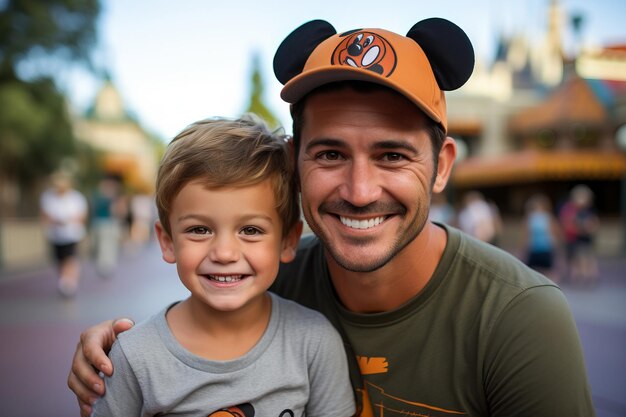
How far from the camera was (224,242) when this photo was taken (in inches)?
70.1

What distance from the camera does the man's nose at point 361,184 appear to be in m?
1.82

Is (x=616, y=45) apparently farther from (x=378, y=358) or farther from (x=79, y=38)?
(x=378, y=358)

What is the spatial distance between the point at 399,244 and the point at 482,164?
74.4 feet

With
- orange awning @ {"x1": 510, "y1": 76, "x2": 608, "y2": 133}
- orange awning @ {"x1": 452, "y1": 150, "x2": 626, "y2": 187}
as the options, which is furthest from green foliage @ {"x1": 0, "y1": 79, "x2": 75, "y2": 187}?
orange awning @ {"x1": 510, "y1": 76, "x2": 608, "y2": 133}

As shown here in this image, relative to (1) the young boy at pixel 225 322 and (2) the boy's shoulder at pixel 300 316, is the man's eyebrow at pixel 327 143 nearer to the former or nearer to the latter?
(1) the young boy at pixel 225 322

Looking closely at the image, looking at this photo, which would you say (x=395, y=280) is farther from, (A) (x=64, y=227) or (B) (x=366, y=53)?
(A) (x=64, y=227)

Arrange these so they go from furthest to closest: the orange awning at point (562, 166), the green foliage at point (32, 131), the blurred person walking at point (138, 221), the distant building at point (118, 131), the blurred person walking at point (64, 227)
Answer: the distant building at point (118, 131), the orange awning at point (562, 166), the blurred person walking at point (138, 221), the green foliage at point (32, 131), the blurred person walking at point (64, 227)

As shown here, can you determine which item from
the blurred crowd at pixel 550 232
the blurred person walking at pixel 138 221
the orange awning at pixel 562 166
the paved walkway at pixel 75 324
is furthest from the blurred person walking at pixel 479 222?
the blurred person walking at pixel 138 221

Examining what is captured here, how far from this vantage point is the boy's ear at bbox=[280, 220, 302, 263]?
6.54ft

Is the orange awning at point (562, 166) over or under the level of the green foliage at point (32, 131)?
under

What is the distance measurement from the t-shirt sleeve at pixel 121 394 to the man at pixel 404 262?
39 mm

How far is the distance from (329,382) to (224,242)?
60cm

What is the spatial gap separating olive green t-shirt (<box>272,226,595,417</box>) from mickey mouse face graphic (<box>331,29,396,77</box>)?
735mm

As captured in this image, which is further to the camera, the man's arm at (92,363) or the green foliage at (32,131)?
the green foliage at (32,131)
